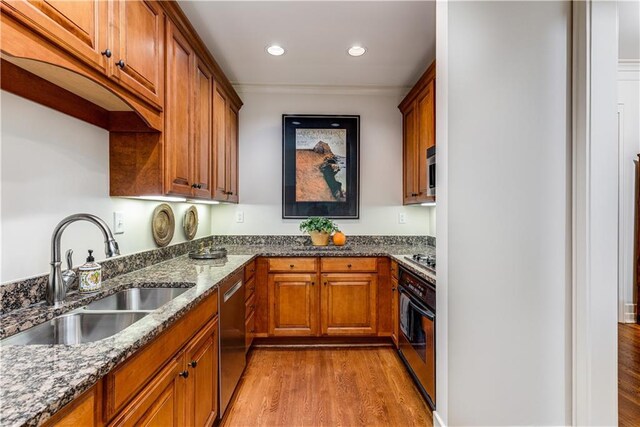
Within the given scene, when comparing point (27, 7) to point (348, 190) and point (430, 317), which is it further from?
point (348, 190)

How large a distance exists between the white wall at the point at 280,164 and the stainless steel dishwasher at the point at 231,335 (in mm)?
Result: 1232

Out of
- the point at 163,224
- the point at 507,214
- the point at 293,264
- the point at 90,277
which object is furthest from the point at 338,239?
the point at 90,277

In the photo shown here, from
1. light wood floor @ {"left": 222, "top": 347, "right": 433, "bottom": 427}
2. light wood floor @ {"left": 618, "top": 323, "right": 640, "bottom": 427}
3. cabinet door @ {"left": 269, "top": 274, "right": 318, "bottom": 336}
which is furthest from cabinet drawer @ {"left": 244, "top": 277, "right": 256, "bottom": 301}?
light wood floor @ {"left": 618, "top": 323, "right": 640, "bottom": 427}

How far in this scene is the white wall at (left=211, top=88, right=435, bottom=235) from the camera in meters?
3.31

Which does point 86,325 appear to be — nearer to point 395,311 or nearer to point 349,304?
point 349,304

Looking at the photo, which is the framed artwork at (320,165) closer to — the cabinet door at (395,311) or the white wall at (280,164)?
the white wall at (280,164)

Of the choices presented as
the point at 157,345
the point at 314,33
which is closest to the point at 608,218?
the point at 157,345

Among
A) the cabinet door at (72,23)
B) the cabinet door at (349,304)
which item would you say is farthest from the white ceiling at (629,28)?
the cabinet door at (72,23)

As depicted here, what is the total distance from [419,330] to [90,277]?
189cm

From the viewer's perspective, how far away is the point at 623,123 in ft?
10.4

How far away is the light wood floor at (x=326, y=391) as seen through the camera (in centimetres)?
186

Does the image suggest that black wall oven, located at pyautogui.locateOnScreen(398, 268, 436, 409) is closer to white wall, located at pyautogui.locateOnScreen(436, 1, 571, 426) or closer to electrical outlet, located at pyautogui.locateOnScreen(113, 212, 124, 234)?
white wall, located at pyautogui.locateOnScreen(436, 1, 571, 426)

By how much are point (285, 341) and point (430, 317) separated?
1513 mm

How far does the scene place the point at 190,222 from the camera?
8.94ft
